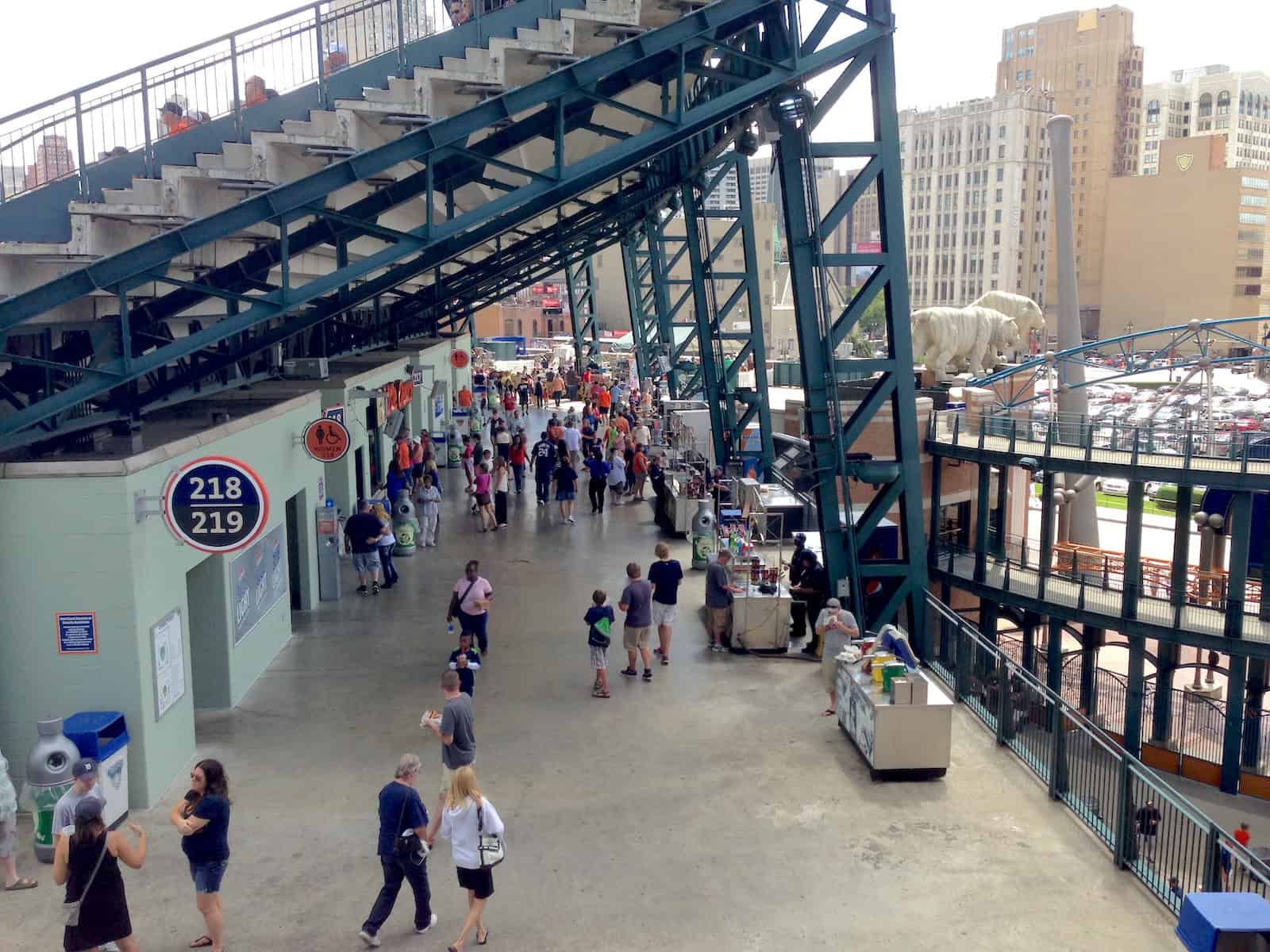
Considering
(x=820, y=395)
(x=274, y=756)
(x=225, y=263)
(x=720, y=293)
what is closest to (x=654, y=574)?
(x=820, y=395)

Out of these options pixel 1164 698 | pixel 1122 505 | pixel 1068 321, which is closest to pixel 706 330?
pixel 1068 321

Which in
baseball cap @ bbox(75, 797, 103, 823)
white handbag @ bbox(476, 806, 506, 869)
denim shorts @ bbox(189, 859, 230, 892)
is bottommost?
denim shorts @ bbox(189, 859, 230, 892)

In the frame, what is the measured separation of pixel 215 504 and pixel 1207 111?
179m

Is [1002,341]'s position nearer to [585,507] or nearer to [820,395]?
[585,507]

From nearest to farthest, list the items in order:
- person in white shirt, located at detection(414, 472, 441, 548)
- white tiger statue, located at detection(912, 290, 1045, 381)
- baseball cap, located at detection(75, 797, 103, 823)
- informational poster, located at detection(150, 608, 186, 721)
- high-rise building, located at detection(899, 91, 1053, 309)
A: baseball cap, located at detection(75, 797, 103, 823)
informational poster, located at detection(150, 608, 186, 721)
person in white shirt, located at detection(414, 472, 441, 548)
white tiger statue, located at detection(912, 290, 1045, 381)
high-rise building, located at detection(899, 91, 1053, 309)

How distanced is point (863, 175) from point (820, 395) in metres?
2.86

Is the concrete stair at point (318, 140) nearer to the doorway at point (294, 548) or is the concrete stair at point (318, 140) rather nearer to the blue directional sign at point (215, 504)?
the blue directional sign at point (215, 504)

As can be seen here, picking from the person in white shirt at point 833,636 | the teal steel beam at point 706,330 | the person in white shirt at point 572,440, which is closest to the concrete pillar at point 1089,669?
the teal steel beam at point 706,330

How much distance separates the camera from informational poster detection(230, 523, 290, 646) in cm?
1163

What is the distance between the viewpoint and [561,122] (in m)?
12.1

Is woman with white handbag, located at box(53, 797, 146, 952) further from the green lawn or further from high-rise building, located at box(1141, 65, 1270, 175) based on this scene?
high-rise building, located at box(1141, 65, 1270, 175)

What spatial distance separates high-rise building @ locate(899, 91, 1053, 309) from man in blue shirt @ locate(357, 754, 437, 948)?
120331mm

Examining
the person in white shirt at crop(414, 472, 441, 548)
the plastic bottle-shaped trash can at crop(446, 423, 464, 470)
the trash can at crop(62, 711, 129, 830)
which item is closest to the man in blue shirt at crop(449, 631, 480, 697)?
the trash can at crop(62, 711, 129, 830)

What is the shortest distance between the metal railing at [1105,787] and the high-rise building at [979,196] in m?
115
